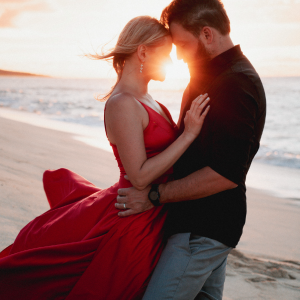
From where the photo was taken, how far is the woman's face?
235 centimetres

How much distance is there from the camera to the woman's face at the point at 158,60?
2352 millimetres

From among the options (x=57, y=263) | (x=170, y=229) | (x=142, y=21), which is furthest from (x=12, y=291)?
(x=142, y=21)

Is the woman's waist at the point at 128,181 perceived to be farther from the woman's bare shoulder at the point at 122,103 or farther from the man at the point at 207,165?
the woman's bare shoulder at the point at 122,103

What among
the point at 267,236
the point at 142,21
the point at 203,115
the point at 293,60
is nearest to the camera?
the point at 203,115

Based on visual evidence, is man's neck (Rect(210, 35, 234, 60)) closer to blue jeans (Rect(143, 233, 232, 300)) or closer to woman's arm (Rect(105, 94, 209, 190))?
woman's arm (Rect(105, 94, 209, 190))

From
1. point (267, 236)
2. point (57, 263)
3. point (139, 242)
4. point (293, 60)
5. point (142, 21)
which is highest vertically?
point (293, 60)

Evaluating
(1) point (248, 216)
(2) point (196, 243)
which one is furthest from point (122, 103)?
(1) point (248, 216)

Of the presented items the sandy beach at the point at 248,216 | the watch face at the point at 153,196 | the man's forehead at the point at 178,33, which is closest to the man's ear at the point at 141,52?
the man's forehead at the point at 178,33

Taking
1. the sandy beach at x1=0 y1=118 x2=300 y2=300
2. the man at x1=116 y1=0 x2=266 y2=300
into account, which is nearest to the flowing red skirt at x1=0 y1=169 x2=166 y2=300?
the man at x1=116 y1=0 x2=266 y2=300

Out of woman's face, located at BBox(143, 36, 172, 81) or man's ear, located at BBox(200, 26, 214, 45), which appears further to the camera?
woman's face, located at BBox(143, 36, 172, 81)

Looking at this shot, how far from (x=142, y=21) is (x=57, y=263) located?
1.76 metres

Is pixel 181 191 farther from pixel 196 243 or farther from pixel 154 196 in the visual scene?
pixel 196 243

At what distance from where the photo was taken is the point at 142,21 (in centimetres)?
231

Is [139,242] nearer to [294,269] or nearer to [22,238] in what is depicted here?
[22,238]
